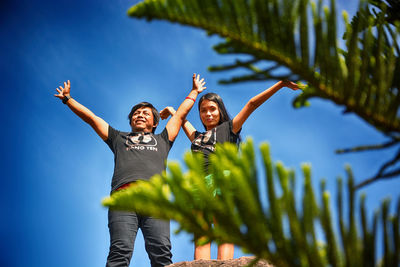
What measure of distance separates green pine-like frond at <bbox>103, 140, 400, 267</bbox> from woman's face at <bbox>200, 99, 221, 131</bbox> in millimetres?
3442

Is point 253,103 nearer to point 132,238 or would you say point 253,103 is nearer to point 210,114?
point 210,114

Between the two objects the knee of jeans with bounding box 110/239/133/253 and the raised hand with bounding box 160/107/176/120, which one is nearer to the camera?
the knee of jeans with bounding box 110/239/133/253

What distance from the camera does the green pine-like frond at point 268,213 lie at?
0.65 metres

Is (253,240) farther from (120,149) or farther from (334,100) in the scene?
(120,149)

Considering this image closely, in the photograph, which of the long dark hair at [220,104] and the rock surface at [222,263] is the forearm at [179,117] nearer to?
A: the long dark hair at [220,104]

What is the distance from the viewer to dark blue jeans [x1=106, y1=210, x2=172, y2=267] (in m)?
3.27

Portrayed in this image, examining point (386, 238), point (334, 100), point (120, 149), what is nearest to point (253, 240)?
point (386, 238)

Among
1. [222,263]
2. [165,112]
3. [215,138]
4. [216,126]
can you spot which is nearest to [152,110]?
[165,112]

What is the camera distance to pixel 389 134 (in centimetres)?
79

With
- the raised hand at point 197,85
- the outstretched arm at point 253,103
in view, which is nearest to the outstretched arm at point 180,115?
the raised hand at point 197,85

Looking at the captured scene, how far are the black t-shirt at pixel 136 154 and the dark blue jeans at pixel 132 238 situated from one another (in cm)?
37

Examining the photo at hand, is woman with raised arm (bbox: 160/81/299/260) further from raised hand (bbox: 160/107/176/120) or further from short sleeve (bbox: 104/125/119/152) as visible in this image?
short sleeve (bbox: 104/125/119/152)

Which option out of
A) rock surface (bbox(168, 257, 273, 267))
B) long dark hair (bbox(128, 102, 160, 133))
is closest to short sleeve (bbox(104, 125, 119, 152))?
long dark hair (bbox(128, 102, 160, 133))

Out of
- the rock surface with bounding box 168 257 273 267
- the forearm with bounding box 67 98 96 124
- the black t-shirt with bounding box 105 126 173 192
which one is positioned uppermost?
the forearm with bounding box 67 98 96 124
